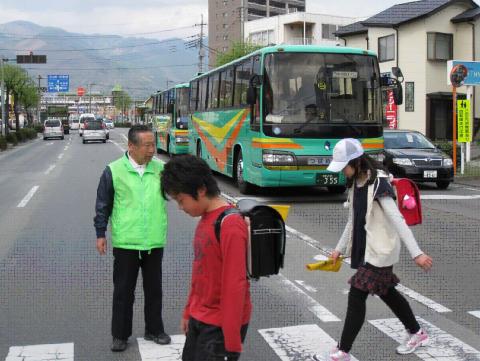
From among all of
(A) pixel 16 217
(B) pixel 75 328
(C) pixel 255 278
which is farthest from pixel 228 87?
(C) pixel 255 278

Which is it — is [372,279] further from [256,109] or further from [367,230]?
[256,109]

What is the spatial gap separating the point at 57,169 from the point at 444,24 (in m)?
23.1

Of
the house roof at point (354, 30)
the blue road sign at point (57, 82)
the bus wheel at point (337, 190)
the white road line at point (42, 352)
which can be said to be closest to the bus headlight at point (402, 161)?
the bus wheel at point (337, 190)

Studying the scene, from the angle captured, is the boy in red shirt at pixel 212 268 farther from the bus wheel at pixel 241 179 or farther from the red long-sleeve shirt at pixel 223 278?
the bus wheel at pixel 241 179

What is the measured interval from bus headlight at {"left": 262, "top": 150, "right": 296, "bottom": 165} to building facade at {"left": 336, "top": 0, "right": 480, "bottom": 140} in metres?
23.9

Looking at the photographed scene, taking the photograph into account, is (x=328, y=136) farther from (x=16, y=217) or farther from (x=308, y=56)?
(x=16, y=217)

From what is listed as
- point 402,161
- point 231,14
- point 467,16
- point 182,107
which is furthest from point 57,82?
point 402,161

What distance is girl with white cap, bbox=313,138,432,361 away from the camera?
4516mm

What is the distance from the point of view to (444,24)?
119ft

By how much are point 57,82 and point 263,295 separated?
2965 inches

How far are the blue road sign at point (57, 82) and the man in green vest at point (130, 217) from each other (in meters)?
74.9

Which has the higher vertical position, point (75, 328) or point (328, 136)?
point (328, 136)

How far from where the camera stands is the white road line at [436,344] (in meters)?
4.96

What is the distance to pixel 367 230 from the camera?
464 cm
